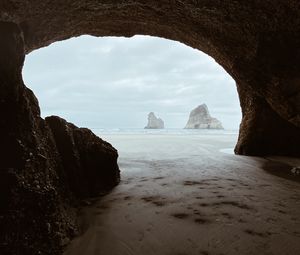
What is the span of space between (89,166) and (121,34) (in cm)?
435

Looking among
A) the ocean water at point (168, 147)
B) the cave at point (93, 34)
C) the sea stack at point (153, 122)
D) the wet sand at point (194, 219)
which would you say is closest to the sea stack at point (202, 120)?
the sea stack at point (153, 122)

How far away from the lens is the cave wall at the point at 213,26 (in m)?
4.26

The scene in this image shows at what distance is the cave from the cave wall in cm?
2

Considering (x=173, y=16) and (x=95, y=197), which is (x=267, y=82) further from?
(x=95, y=197)

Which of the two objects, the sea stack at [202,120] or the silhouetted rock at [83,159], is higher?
the sea stack at [202,120]

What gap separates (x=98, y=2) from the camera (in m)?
4.46

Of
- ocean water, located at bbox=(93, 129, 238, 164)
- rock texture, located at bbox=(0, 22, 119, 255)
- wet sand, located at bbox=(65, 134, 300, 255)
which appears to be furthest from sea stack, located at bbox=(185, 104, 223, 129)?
rock texture, located at bbox=(0, 22, 119, 255)

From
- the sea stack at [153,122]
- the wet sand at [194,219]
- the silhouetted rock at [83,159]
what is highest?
the sea stack at [153,122]

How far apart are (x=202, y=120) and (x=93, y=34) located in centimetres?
7256

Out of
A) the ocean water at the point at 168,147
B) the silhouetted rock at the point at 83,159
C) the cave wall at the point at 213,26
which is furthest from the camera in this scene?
the ocean water at the point at 168,147

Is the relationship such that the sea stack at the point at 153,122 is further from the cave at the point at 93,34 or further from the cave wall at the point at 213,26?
the cave wall at the point at 213,26

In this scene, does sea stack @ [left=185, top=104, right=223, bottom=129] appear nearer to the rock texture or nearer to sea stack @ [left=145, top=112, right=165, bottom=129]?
sea stack @ [left=145, top=112, right=165, bottom=129]

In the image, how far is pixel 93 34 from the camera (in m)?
6.80

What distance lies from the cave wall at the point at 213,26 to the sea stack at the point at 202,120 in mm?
67489
